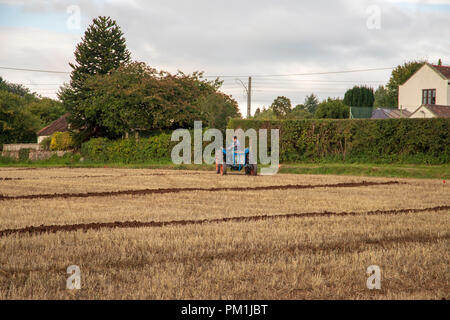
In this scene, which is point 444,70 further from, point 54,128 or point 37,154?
point 54,128

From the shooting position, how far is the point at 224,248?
7.31m

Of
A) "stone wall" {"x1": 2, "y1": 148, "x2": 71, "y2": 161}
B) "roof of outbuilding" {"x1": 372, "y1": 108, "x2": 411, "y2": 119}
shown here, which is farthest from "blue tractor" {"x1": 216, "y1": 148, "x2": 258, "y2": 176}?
"roof of outbuilding" {"x1": 372, "y1": 108, "x2": 411, "y2": 119}

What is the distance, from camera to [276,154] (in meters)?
32.4

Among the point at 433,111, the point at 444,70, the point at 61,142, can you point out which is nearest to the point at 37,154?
the point at 61,142

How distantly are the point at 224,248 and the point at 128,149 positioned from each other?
108 feet

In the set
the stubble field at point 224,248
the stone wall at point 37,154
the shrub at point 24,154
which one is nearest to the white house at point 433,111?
the stone wall at point 37,154

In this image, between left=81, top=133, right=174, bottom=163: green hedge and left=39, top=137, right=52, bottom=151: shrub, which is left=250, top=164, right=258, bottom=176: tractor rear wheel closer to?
left=81, top=133, right=174, bottom=163: green hedge

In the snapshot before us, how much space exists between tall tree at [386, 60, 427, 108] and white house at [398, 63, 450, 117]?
67.2ft

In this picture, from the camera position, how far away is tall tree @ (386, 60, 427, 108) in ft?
252

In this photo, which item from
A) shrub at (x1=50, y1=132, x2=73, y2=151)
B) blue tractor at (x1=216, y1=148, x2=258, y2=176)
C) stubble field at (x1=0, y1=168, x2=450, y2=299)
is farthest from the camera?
shrub at (x1=50, y1=132, x2=73, y2=151)
